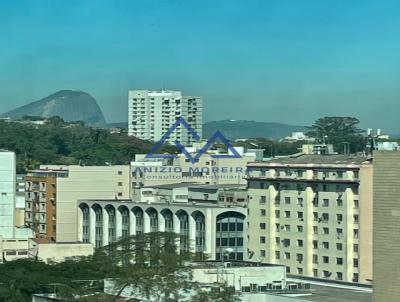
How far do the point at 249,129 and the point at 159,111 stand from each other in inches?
1557

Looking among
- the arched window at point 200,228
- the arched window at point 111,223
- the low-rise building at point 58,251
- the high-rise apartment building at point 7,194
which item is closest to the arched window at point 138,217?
the arched window at point 111,223

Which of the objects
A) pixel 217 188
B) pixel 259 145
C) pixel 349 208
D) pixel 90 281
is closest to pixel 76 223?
pixel 217 188

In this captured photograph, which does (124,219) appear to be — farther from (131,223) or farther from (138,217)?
(138,217)

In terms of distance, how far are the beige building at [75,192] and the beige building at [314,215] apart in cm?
752

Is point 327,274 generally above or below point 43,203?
below

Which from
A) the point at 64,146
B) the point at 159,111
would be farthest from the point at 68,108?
the point at 64,146

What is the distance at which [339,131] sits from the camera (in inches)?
2180

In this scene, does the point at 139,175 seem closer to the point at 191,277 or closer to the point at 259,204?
the point at 259,204

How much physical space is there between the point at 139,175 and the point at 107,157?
17.0 metres

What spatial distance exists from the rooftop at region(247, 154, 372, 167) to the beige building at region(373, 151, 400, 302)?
12382 mm

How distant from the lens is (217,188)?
3397 centimetres

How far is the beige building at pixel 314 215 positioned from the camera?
2627 centimetres

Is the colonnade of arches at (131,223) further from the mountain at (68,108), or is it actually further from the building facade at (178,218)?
the mountain at (68,108)

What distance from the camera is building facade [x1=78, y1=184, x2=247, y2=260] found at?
29562 millimetres
